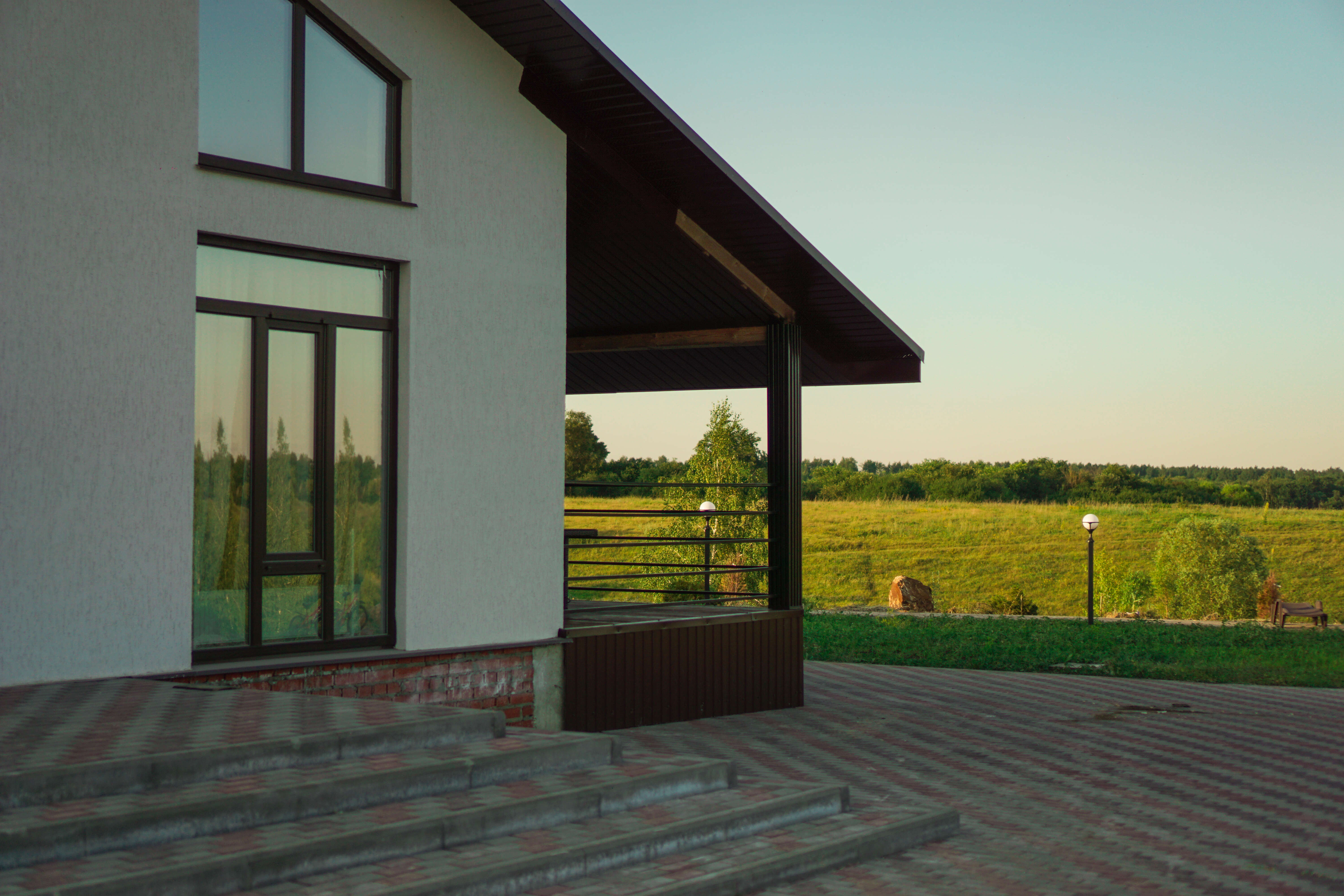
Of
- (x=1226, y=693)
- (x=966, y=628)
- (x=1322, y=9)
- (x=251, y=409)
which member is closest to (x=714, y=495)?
(x=966, y=628)

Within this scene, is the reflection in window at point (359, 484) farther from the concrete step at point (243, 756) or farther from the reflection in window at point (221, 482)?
the concrete step at point (243, 756)

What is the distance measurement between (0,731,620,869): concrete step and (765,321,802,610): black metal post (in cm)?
512

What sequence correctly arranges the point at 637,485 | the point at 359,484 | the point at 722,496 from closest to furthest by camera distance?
the point at 359,484 → the point at 637,485 → the point at 722,496

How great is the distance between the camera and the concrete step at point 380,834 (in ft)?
12.5

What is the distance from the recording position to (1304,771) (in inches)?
320

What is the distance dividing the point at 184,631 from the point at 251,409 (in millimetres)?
1339

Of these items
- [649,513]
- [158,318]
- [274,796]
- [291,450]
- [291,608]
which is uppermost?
[158,318]

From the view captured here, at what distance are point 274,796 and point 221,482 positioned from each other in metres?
2.83

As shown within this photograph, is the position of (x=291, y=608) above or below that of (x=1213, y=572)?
above

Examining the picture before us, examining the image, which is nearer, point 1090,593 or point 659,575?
point 659,575

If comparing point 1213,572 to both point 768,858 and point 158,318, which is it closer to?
point 768,858

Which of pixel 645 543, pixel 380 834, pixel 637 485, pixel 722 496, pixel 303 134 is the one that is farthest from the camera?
pixel 722 496

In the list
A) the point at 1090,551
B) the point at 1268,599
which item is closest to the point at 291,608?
the point at 1090,551

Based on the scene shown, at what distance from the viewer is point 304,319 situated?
730 centimetres
